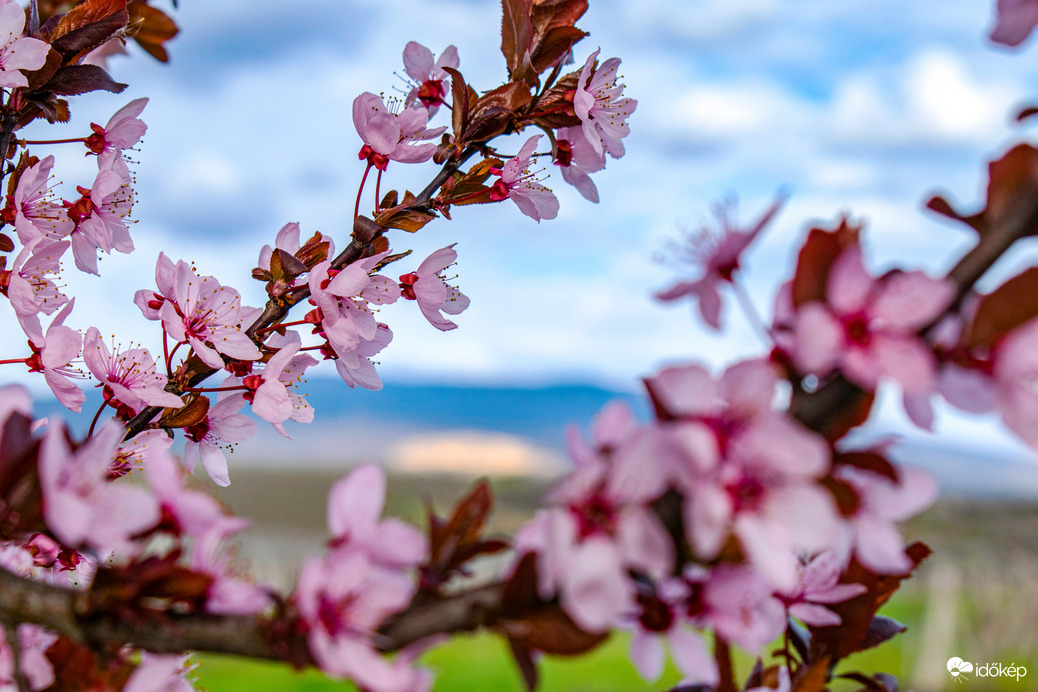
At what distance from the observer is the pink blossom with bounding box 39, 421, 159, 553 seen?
631 mm

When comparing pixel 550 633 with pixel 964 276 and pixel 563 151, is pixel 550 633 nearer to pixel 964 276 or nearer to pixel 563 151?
pixel 964 276

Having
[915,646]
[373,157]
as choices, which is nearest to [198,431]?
[373,157]

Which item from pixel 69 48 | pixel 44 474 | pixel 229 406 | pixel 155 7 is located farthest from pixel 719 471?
pixel 155 7

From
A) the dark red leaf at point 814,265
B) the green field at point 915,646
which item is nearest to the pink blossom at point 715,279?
the dark red leaf at point 814,265

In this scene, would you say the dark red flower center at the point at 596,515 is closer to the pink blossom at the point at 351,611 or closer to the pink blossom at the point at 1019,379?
the pink blossom at the point at 351,611

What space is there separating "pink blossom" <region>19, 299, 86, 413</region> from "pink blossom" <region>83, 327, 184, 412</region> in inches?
1.7

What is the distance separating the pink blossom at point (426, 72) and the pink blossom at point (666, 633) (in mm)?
980

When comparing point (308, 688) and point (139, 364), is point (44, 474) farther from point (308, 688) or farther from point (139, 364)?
point (308, 688)

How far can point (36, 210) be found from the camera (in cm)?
129

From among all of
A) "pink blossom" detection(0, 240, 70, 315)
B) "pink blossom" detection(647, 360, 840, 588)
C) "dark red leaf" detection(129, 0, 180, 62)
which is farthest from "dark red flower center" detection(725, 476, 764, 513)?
"dark red leaf" detection(129, 0, 180, 62)

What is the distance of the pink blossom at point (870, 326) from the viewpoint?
0.58 metres

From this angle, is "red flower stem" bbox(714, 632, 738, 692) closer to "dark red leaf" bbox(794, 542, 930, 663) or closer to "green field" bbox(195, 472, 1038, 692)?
"dark red leaf" bbox(794, 542, 930, 663)

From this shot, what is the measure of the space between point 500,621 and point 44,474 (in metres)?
0.38

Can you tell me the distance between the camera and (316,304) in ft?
3.79
